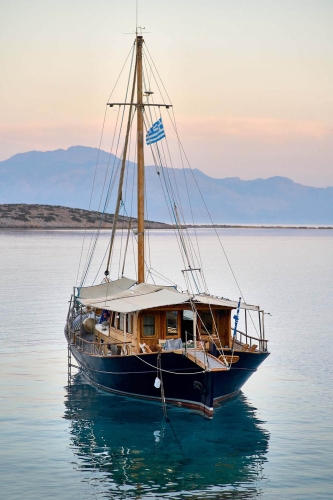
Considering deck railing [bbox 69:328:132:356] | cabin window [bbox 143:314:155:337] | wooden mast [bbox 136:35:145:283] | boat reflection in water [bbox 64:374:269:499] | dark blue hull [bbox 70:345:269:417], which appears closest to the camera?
boat reflection in water [bbox 64:374:269:499]

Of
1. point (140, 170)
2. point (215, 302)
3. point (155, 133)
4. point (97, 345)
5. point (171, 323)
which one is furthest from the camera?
point (155, 133)

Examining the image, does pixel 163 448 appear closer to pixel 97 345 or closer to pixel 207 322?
pixel 207 322

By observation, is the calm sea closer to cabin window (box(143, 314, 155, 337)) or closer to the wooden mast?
cabin window (box(143, 314, 155, 337))

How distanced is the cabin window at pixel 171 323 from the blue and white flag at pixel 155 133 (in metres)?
8.92

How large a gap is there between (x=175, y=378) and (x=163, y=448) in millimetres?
3628

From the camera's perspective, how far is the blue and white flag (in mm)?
36094

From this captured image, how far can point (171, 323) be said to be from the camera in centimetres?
3138

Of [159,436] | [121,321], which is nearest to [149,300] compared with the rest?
[121,321]

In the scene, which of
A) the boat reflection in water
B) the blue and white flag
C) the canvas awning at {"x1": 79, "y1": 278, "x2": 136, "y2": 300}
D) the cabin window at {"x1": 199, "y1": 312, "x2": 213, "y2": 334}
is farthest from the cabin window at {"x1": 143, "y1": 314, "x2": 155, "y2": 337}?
the blue and white flag

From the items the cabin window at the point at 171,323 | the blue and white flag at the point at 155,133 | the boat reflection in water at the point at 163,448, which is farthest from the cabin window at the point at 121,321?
the blue and white flag at the point at 155,133

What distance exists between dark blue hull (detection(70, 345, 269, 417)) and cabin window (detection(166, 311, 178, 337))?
2.39m

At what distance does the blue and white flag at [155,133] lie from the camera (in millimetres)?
36094

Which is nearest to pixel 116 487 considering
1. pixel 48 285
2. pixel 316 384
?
pixel 316 384

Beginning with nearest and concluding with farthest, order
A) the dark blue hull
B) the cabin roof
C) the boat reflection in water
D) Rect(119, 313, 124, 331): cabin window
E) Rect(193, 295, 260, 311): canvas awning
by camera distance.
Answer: the boat reflection in water → the dark blue hull → the cabin roof → Rect(193, 295, 260, 311): canvas awning → Rect(119, 313, 124, 331): cabin window
